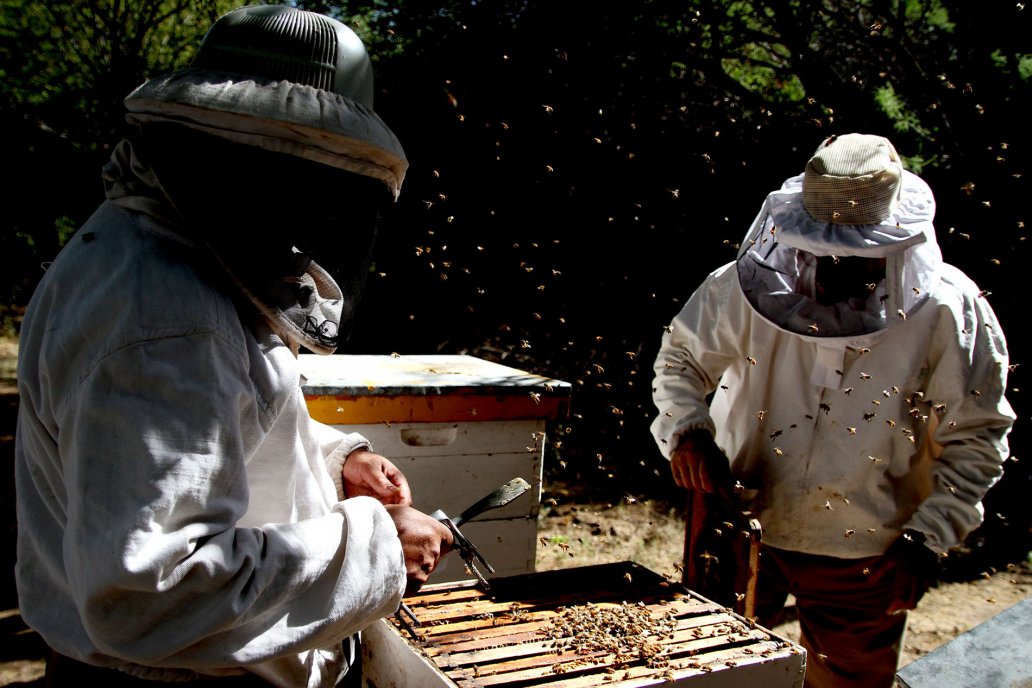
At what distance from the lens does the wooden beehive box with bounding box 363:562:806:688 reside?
1633mm

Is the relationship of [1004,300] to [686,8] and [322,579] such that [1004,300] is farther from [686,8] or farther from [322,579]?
[322,579]

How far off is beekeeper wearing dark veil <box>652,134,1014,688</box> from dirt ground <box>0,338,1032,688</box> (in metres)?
1.52

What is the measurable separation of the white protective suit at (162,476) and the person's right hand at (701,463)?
4.70 feet

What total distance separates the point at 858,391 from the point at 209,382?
6.47 feet

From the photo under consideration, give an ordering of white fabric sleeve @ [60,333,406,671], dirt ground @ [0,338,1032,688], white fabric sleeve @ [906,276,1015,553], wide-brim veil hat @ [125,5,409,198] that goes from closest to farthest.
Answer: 1. white fabric sleeve @ [60,333,406,671]
2. wide-brim veil hat @ [125,5,409,198]
3. white fabric sleeve @ [906,276,1015,553]
4. dirt ground @ [0,338,1032,688]

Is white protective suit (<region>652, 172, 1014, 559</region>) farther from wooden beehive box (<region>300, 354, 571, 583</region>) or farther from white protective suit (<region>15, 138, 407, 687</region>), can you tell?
white protective suit (<region>15, 138, 407, 687</region>)

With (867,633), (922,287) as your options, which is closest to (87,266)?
(922,287)

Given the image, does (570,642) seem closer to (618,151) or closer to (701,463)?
(701,463)

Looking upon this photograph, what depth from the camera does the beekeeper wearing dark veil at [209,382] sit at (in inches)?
37.5

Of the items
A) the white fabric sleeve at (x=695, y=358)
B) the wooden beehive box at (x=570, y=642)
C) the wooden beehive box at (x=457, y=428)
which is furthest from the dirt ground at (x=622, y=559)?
the wooden beehive box at (x=570, y=642)

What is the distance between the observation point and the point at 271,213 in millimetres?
1111

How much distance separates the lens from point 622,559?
193 inches

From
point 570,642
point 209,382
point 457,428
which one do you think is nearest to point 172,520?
point 209,382

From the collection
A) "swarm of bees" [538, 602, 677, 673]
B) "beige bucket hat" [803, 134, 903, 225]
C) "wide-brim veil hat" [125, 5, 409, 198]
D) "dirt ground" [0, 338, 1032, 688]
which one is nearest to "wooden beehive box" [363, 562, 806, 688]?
"swarm of bees" [538, 602, 677, 673]
